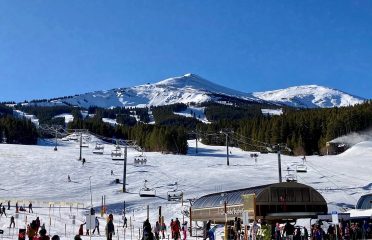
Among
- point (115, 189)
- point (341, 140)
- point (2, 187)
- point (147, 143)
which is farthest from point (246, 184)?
point (147, 143)

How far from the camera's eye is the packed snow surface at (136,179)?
49906 mm

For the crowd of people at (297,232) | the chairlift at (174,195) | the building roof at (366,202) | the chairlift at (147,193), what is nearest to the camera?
the crowd of people at (297,232)

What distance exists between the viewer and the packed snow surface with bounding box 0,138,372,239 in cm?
4991

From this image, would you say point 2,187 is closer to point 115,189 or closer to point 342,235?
point 115,189

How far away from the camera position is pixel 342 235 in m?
27.6

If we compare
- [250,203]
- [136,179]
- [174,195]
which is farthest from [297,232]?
[136,179]

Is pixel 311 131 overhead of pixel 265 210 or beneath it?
overhead

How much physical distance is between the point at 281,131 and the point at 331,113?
552 inches

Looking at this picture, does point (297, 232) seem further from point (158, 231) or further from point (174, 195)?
point (174, 195)

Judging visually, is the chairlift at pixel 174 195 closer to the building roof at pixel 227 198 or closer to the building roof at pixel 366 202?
the building roof at pixel 227 198

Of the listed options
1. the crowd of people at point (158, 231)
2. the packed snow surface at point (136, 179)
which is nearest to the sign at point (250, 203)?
the crowd of people at point (158, 231)

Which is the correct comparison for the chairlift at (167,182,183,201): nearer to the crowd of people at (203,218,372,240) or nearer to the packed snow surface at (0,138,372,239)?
the packed snow surface at (0,138,372,239)

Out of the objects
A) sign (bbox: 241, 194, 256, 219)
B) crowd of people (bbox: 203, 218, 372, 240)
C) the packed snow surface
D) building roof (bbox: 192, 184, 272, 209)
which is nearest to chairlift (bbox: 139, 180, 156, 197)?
the packed snow surface

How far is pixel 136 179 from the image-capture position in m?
66.5
